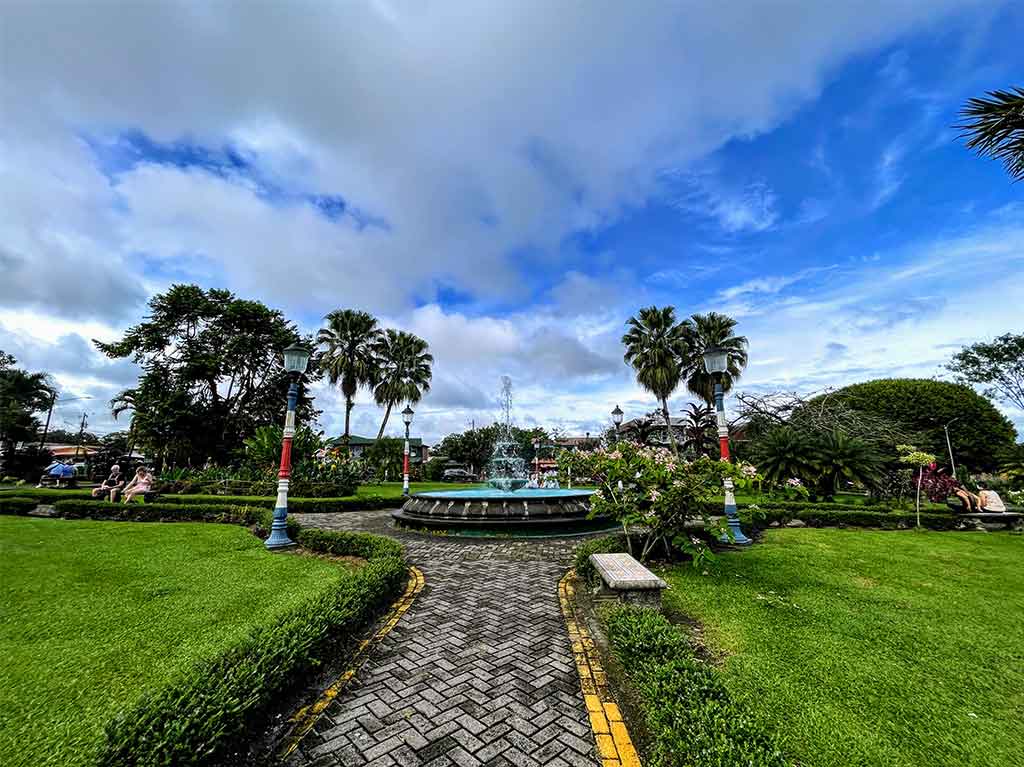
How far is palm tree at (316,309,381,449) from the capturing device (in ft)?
106

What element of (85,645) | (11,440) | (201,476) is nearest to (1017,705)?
(85,645)

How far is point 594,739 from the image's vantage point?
3033mm

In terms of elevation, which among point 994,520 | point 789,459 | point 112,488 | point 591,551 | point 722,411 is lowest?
point 994,520

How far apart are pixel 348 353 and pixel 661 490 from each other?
30.0m

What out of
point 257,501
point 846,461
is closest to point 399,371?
point 257,501

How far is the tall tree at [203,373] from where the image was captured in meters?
28.3

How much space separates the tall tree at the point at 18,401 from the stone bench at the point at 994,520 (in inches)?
2228

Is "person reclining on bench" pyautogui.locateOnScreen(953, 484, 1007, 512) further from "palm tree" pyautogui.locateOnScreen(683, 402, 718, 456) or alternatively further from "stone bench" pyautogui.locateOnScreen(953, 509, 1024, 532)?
"palm tree" pyautogui.locateOnScreen(683, 402, 718, 456)

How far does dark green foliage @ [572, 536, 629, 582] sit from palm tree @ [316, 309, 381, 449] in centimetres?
2781

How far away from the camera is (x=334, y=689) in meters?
3.66

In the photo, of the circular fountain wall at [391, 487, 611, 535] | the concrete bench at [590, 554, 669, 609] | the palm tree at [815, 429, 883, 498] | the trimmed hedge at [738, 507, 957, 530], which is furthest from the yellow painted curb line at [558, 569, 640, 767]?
the palm tree at [815, 429, 883, 498]

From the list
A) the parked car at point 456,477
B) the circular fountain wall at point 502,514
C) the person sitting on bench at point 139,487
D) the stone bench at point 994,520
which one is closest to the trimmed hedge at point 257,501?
the person sitting on bench at point 139,487

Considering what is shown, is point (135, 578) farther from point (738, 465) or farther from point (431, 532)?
point (738, 465)

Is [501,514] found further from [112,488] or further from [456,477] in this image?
[456,477]
